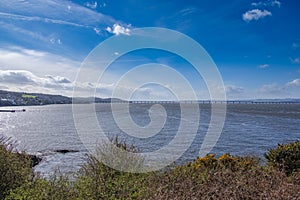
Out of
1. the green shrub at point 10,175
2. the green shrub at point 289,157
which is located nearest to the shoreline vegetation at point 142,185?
the green shrub at point 10,175

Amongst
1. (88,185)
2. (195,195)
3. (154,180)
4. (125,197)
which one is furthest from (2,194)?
(195,195)

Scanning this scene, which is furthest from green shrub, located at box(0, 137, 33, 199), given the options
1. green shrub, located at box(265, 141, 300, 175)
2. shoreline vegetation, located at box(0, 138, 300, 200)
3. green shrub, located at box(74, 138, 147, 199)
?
green shrub, located at box(265, 141, 300, 175)

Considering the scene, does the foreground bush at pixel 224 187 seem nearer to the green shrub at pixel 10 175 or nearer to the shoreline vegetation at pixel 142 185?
the shoreline vegetation at pixel 142 185

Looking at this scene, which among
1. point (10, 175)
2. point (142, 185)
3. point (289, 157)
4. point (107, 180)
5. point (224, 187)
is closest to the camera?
point (224, 187)

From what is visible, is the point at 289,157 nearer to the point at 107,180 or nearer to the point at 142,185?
the point at 142,185

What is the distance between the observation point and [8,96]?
19675cm

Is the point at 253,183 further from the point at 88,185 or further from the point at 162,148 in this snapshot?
the point at 162,148

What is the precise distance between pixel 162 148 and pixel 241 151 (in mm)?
8550

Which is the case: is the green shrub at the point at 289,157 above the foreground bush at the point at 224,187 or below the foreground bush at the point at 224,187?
below

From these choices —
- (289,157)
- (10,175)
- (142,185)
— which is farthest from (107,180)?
(289,157)

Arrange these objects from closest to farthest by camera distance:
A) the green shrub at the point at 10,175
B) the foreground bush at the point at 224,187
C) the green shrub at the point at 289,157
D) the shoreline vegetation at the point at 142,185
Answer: the foreground bush at the point at 224,187 → the shoreline vegetation at the point at 142,185 → the green shrub at the point at 10,175 → the green shrub at the point at 289,157

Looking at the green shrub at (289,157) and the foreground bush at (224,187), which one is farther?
the green shrub at (289,157)

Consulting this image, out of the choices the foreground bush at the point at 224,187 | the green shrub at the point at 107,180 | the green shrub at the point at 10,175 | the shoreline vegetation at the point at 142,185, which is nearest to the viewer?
the foreground bush at the point at 224,187

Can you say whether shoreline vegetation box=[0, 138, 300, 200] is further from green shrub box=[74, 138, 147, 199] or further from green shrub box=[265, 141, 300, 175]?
green shrub box=[265, 141, 300, 175]
